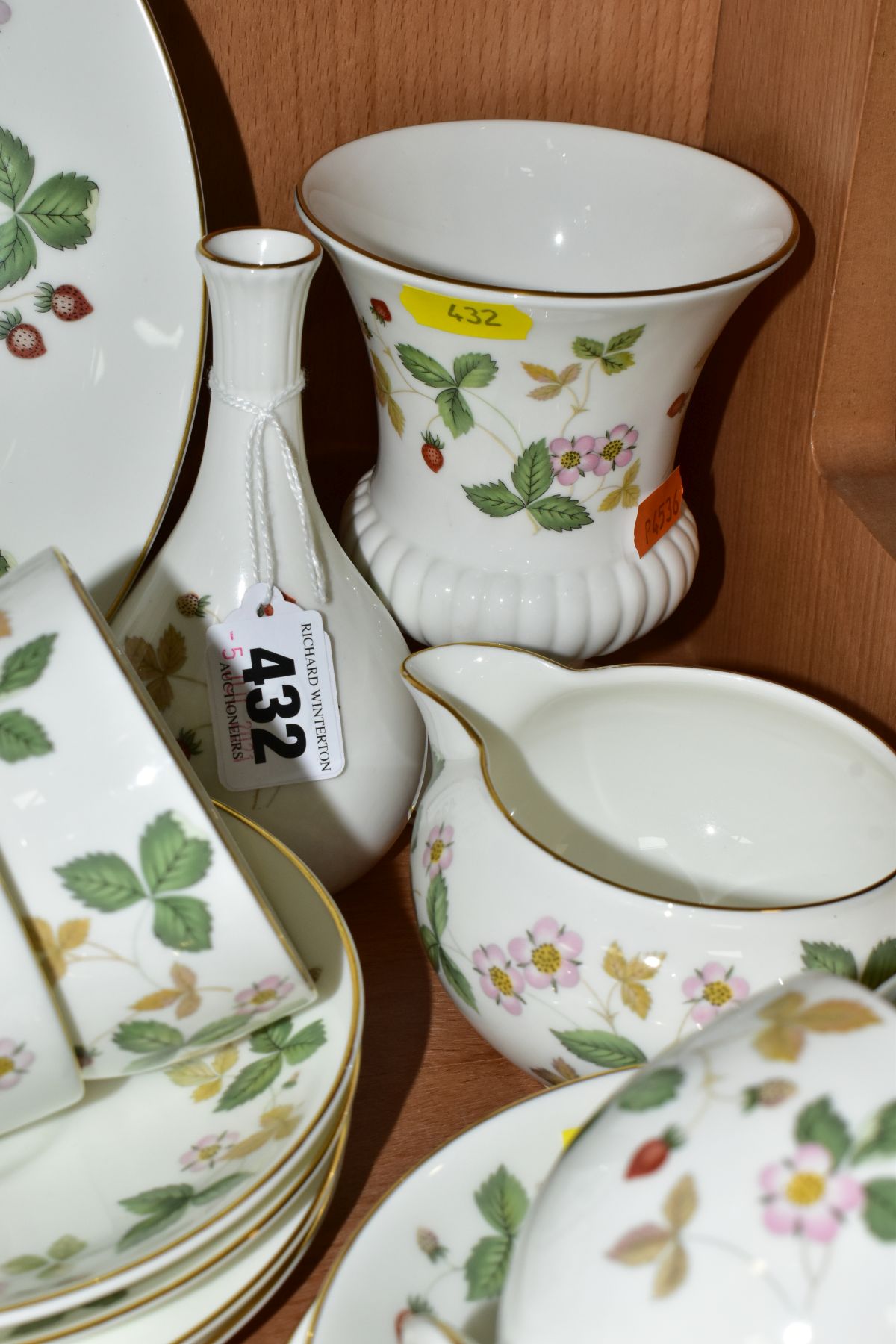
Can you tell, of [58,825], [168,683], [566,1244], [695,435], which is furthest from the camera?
[695,435]

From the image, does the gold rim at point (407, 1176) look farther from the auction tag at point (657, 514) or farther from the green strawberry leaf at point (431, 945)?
the auction tag at point (657, 514)

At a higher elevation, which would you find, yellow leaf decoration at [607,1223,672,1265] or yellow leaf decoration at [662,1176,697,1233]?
yellow leaf decoration at [662,1176,697,1233]

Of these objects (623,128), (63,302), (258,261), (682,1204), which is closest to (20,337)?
(63,302)

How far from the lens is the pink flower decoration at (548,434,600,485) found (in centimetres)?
53

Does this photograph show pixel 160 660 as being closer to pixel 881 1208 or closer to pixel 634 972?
pixel 634 972

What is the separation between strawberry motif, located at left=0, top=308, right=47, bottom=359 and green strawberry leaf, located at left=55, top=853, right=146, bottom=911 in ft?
0.88

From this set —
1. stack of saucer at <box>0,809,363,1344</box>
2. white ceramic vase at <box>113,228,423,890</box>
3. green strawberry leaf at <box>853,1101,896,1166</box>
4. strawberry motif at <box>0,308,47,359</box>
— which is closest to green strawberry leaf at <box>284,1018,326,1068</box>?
stack of saucer at <box>0,809,363,1344</box>

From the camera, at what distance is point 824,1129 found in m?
0.25

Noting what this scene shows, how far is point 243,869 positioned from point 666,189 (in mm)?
394

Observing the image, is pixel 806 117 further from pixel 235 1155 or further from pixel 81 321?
pixel 235 1155

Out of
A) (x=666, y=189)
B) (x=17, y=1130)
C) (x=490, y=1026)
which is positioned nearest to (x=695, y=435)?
(x=666, y=189)

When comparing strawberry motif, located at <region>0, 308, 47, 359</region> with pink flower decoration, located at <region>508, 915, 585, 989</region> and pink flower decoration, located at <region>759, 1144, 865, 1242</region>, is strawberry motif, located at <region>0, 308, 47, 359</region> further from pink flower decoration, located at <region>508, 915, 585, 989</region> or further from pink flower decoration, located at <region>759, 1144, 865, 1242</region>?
pink flower decoration, located at <region>759, 1144, 865, 1242</region>

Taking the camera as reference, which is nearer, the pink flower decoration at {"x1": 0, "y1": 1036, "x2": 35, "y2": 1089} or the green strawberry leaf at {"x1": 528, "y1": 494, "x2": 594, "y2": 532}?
the pink flower decoration at {"x1": 0, "y1": 1036, "x2": 35, "y2": 1089}

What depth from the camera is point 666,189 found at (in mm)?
595
